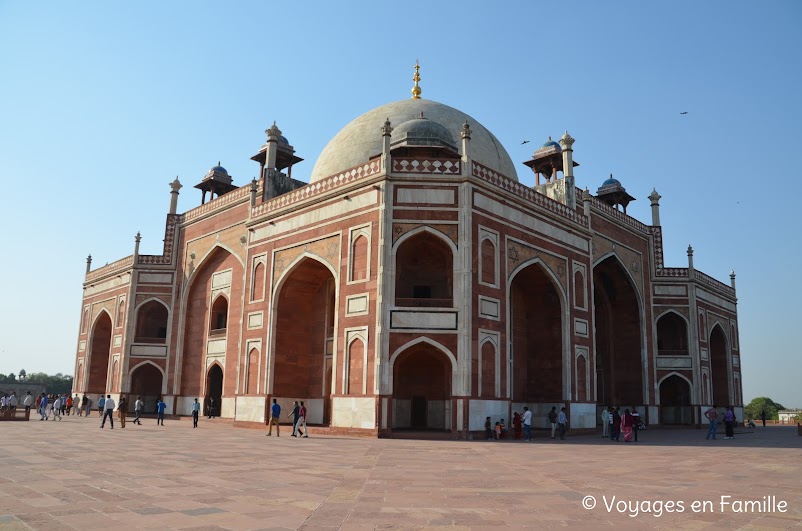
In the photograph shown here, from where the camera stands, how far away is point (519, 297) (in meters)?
22.3

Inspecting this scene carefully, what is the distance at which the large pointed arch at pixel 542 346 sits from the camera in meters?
21.0

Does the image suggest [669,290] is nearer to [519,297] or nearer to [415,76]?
[519,297]

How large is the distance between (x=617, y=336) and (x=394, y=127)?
46.6 ft

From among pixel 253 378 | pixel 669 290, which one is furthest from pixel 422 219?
pixel 669 290

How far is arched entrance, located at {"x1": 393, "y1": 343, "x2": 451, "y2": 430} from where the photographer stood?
1942 centimetres

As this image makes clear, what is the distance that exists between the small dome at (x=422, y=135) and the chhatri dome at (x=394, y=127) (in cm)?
240

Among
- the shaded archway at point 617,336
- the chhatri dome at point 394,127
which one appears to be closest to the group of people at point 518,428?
the chhatri dome at point 394,127

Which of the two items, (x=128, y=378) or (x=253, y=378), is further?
(x=128, y=378)

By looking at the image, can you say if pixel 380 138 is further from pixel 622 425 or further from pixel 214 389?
pixel 622 425

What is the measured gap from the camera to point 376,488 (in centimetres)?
757

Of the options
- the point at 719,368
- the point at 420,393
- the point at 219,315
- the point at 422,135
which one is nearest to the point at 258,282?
the point at 219,315

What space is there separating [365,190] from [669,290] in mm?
17785

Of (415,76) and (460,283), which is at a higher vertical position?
Result: (415,76)

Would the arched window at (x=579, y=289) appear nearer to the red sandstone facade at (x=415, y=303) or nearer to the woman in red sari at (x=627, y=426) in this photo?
the red sandstone facade at (x=415, y=303)
